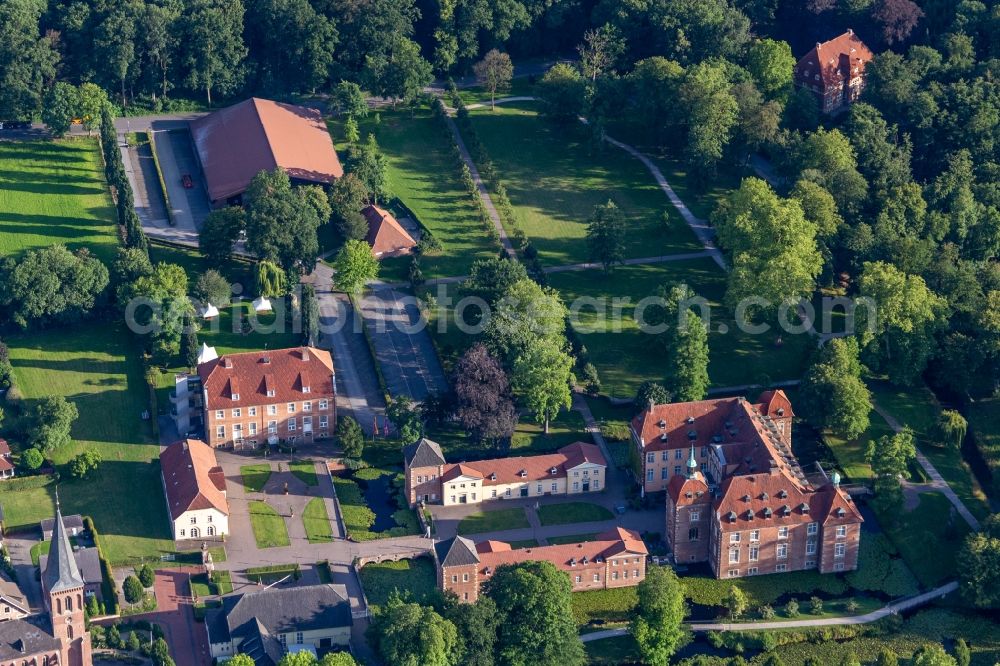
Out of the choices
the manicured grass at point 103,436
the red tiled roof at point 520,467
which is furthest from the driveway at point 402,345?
the manicured grass at point 103,436

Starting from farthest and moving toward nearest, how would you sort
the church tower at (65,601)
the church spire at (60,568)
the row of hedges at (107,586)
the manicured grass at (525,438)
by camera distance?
the manicured grass at (525,438) < the row of hedges at (107,586) < the church tower at (65,601) < the church spire at (60,568)

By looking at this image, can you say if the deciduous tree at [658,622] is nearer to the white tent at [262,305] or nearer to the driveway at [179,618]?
the driveway at [179,618]

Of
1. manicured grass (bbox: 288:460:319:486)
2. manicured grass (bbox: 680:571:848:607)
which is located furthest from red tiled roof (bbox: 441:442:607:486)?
manicured grass (bbox: 680:571:848:607)

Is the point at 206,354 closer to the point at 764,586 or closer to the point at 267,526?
the point at 267,526

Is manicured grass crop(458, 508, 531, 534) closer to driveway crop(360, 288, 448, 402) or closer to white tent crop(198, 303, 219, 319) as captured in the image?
driveway crop(360, 288, 448, 402)

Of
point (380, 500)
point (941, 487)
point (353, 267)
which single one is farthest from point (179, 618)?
point (941, 487)

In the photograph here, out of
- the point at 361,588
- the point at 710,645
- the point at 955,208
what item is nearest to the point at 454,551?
the point at 361,588

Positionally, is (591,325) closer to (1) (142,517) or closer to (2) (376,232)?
(2) (376,232)
